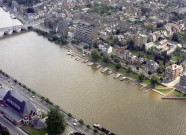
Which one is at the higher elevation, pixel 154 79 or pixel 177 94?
pixel 154 79

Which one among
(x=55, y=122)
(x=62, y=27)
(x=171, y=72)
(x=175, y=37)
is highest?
(x=175, y=37)

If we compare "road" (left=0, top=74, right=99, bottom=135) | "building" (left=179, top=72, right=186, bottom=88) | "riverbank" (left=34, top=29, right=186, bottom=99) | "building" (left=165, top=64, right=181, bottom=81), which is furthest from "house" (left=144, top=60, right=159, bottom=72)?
"road" (left=0, top=74, right=99, bottom=135)

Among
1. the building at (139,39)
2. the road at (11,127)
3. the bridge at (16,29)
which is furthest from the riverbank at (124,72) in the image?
the road at (11,127)

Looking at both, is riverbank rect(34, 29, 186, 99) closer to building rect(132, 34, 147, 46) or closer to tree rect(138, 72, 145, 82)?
tree rect(138, 72, 145, 82)

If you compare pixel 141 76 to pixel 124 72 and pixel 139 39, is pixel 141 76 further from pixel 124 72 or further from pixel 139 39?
pixel 139 39

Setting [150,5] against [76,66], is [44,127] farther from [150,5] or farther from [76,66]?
[150,5]

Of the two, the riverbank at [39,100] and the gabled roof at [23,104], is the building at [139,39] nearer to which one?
the riverbank at [39,100]

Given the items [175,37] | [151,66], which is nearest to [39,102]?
[151,66]
